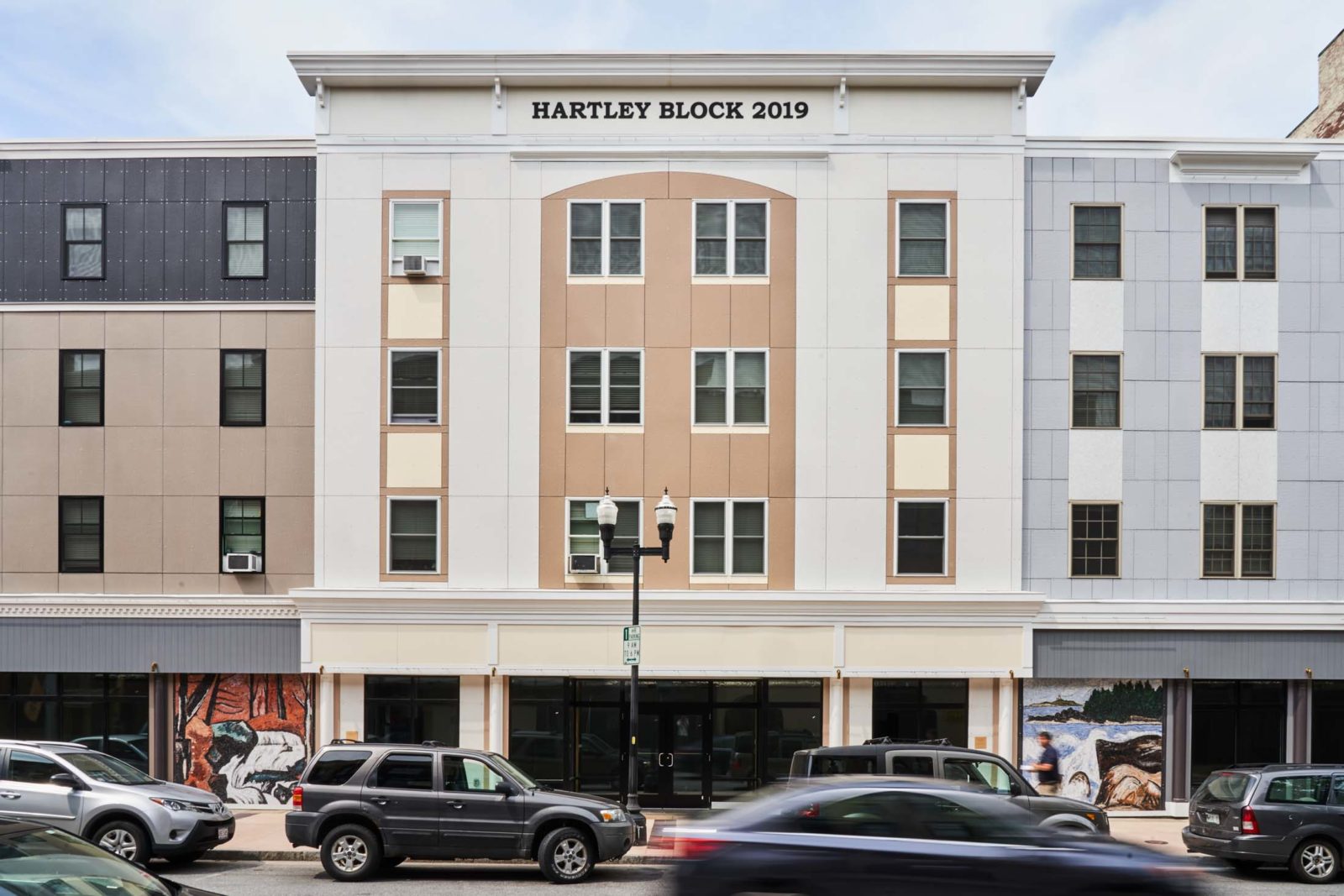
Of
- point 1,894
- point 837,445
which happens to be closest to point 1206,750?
point 837,445

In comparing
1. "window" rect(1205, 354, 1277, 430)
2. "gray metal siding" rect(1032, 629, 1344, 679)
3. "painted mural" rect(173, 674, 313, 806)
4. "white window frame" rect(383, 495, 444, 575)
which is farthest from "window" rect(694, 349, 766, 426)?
"painted mural" rect(173, 674, 313, 806)

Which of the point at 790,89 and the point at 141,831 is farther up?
the point at 790,89

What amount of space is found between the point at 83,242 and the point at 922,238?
15834 mm

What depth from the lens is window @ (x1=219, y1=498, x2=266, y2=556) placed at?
21.0 meters

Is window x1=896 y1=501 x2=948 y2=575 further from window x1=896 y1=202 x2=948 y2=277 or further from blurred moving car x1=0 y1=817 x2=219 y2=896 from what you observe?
blurred moving car x1=0 y1=817 x2=219 y2=896

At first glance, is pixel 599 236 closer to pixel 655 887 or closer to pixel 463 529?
pixel 463 529

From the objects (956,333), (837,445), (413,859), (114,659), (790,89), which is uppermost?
(790,89)

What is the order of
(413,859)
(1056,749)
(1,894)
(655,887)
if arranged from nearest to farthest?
(1,894), (655,887), (413,859), (1056,749)

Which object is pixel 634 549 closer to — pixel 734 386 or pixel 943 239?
pixel 734 386

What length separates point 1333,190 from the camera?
2066 centimetres

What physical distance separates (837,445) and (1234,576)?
760 cm

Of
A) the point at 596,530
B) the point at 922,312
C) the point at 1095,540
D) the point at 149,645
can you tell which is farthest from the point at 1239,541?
the point at 149,645

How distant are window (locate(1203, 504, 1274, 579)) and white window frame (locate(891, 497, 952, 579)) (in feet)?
15.6

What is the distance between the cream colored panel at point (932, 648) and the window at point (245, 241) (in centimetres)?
1299
